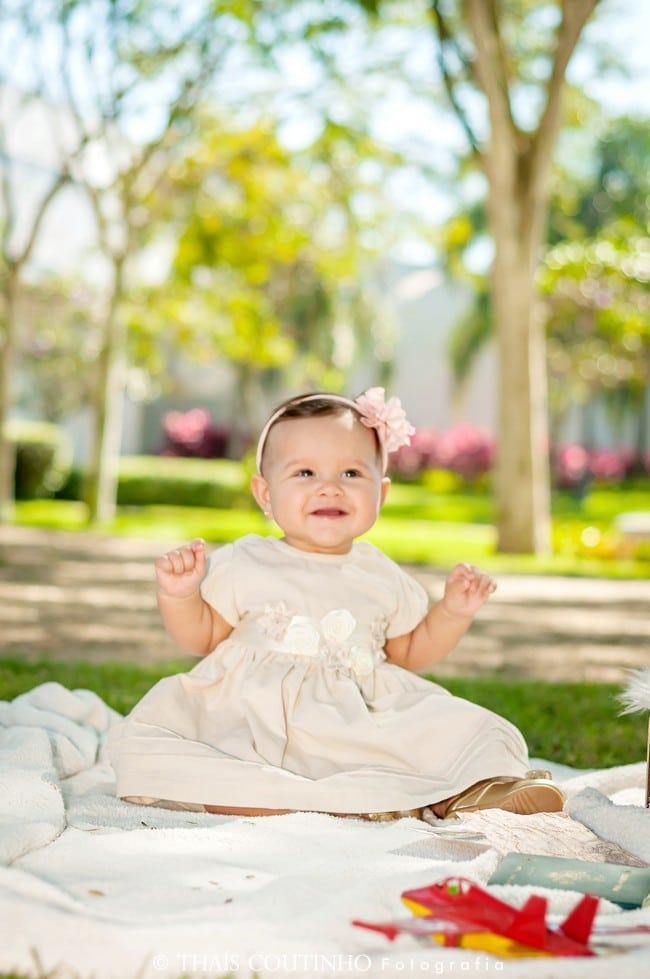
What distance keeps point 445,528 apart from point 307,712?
14123mm

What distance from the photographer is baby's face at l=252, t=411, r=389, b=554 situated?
125 inches

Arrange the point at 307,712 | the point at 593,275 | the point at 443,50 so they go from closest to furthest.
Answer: the point at 307,712, the point at 443,50, the point at 593,275

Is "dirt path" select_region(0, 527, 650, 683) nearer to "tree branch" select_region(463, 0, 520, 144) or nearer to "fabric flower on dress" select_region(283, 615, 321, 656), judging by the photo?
"fabric flower on dress" select_region(283, 615, 321, 656)

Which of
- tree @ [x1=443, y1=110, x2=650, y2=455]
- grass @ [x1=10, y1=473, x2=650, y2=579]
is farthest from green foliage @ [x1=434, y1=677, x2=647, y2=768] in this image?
tree @ [x1=443, y1=110, x2=650, y2=455]

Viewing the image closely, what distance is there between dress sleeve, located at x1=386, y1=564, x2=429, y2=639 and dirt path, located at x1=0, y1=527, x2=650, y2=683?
112cm

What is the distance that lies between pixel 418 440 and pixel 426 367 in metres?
7.95

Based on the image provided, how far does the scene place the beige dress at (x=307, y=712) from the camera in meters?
2.84

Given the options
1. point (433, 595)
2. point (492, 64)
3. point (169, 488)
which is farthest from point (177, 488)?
point (433, 595)

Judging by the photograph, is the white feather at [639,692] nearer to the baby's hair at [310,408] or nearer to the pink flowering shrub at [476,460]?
the baby's hair at [310,408]

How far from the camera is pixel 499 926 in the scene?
1999 mm

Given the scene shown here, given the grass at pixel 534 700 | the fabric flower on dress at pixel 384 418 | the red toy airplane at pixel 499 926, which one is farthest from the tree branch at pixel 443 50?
the red toy airplane at pixel 499 926

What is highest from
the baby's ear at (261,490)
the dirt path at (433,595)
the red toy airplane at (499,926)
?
the baby's ear at (261,490)

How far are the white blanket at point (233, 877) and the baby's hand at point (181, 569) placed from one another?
0.48m

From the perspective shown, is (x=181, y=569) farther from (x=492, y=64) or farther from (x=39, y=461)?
(x=39, y=461)
